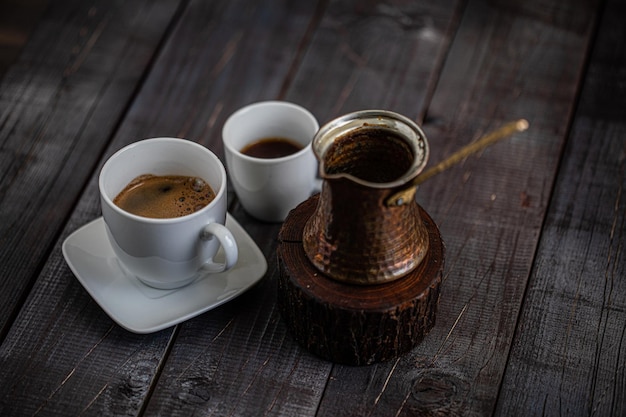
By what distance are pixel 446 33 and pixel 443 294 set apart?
65 centimetres

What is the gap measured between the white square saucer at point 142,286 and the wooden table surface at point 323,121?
32mm

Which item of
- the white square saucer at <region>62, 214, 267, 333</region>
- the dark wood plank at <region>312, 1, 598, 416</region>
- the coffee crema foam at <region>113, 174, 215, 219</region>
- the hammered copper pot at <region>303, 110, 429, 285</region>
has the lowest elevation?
the dark wood plank at <region>312, 1, 598, 416</region>

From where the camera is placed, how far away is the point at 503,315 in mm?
1180

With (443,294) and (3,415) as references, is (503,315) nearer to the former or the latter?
(443,294)

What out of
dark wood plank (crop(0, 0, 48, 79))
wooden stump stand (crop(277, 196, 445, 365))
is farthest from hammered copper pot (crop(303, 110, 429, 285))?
dark wood plank (crop(0, 0, 48, 79))

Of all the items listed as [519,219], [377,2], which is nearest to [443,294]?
[519,219]

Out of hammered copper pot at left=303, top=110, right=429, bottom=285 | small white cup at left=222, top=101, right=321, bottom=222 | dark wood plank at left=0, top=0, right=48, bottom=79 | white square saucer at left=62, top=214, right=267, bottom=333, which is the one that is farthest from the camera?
dark wood plank at left=0, top=0, right=48, bottom=79

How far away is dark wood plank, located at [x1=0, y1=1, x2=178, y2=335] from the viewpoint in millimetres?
1286

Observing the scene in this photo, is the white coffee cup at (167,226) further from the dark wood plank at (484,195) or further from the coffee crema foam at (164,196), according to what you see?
the dark wood plank at (484,195)

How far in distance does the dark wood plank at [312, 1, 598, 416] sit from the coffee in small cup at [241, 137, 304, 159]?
232 mm

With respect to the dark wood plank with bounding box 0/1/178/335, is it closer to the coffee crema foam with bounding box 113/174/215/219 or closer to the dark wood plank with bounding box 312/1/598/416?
the coffee crema foam with bounding box 113/174/215/219

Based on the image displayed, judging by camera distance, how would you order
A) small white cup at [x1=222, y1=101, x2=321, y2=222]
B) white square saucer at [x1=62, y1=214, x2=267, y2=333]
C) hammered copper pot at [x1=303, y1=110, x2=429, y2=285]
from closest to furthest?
hammered copper pot at [x1=303, y1=110, x2=429, y2=285] → white square saucer at [x1=62, y1=214, x2=267, y2=333] → small white cup at [x1=222, y1=101, x2=321, y2=222]

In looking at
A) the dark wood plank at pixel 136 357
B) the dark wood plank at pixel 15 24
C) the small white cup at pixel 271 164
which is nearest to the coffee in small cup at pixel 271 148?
the small white cup at pixel 271 164

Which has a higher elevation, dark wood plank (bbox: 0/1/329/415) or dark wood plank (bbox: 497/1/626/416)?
dark wood plank (bbox: 0/1/329/415)
